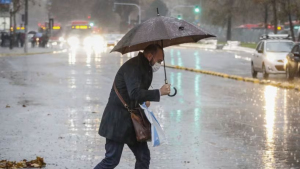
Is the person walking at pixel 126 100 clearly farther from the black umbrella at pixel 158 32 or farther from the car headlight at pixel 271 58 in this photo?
the car headlight at pixel 271 58

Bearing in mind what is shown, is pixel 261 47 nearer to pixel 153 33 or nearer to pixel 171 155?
pixel 171 155

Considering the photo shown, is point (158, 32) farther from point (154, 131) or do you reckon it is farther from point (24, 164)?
point (24, 164)

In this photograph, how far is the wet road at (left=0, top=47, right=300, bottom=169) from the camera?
32.3ft

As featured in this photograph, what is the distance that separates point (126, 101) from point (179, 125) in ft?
21.5

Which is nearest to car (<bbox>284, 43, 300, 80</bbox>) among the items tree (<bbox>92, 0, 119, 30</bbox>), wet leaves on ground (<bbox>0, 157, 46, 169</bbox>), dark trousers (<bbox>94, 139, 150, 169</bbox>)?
wet leaves on ground (<bbox>0, 157, 46, 169</bbox>)

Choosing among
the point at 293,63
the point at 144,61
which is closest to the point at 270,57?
the point at 293,63

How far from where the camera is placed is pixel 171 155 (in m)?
10.1

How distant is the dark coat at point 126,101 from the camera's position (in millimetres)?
6562

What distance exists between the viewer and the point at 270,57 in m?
26.6

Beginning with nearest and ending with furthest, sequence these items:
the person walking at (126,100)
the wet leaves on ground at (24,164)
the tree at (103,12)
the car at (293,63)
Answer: the person walking at (126,100)
the wet leaves on ground at (24,164)
the car at (293,63)
the tree at (103,12)

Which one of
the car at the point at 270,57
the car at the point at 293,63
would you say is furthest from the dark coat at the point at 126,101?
the car at the point at 270,57

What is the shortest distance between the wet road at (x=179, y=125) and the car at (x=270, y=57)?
3868mm

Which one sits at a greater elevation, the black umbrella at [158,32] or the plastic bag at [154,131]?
the black umbrella at [158,32]

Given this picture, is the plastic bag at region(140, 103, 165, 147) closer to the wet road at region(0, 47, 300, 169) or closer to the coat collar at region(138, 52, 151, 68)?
the coat collar at region(138, 52, 151, 68)
